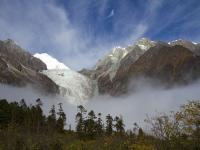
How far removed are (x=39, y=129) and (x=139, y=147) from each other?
76.7 metres

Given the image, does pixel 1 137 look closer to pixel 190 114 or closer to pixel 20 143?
pixel 20 143

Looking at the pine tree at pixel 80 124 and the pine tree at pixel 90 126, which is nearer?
the pine tree at pixel 90 126

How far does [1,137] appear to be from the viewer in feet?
232

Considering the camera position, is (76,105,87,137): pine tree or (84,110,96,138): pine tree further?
(76,105,87,137): pine tree

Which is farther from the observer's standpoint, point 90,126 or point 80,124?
point 80,124

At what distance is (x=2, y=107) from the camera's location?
338 ft

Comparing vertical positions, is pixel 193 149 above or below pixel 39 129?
below

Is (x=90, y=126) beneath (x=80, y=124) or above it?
beneath

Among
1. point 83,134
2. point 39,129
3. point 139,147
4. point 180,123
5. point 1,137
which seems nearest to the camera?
point 180,123

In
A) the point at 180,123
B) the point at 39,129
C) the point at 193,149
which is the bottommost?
the point at 193,149

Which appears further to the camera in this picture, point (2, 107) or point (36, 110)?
point (36, 110)

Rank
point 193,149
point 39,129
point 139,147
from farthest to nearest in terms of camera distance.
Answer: point 39,129 → point 139,147 → point 193,149

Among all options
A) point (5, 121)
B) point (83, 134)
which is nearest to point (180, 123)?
point (83, 134)

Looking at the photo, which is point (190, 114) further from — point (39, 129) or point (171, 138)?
point (39, 129)
